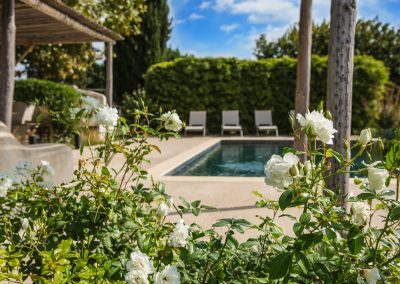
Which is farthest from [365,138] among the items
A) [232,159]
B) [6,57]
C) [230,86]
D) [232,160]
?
[230,86]

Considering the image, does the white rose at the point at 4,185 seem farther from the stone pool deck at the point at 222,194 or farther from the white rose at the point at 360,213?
the stone pool deck at the point at 222,194

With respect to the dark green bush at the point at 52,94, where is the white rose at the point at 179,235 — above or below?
below

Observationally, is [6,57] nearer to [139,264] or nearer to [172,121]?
[172,121]

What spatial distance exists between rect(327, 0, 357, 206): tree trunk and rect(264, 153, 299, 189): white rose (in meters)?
2.19

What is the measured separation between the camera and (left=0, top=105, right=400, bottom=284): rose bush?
1.27m

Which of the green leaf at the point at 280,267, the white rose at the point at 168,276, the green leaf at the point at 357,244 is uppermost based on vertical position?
the green leaf at the point at 357,244

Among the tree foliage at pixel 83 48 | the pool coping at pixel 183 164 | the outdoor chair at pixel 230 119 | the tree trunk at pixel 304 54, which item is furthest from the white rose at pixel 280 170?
the tree foliage at pixel 83 48

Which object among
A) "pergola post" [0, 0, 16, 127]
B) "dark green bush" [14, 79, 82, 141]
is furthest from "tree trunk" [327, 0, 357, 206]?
Result: "dark green bush" [14, 79, 82, 141]

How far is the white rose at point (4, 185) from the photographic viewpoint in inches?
81.7

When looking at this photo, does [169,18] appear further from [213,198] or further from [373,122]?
[213,198]

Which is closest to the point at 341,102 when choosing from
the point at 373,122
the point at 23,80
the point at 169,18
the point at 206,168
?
the point at 206,168

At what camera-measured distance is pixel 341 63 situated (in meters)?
3.34

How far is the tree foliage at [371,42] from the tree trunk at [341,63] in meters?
20.3

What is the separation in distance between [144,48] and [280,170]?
19429mm
